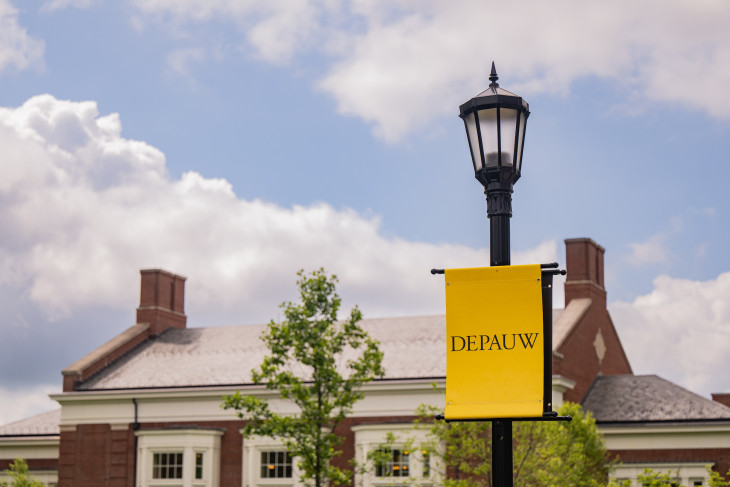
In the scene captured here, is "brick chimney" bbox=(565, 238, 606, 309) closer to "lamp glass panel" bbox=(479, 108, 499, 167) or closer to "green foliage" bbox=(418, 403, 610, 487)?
"green foliage" bbox=(418, 403, 610, 487)

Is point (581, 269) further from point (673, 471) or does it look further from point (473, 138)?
point (473, 138)

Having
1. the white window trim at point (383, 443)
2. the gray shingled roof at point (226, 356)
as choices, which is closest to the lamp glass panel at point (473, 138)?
the white window trim at point (383, 443)

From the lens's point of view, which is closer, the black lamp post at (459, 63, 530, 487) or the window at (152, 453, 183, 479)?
the black lamp post at (459, 63, 530, 487)

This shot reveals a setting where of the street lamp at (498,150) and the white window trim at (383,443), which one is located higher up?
the street lamp at (498,150)

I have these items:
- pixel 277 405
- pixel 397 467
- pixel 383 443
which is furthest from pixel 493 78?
pixel 277 405

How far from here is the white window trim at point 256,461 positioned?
126 ft

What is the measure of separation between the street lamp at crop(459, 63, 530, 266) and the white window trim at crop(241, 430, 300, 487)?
100ft

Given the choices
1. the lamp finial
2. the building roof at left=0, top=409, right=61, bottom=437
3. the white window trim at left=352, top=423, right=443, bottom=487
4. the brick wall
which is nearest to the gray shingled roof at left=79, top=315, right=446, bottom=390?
the white window trim at left=352, top=423, right=443, bottom=487

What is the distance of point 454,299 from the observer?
8.93 meters

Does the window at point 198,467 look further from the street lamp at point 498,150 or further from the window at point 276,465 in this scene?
the street lamp at point 498,150

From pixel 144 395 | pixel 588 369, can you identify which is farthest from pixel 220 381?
pixel 588 369

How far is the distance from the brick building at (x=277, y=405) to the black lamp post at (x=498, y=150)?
87.4ft

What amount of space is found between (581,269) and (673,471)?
31.6 ft

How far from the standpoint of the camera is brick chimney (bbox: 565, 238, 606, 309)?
41.6m
